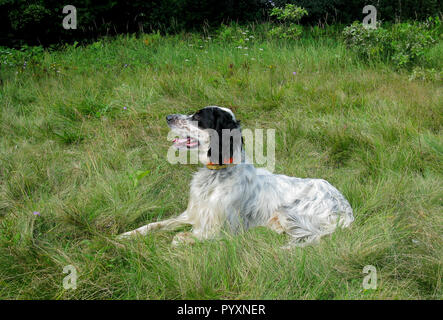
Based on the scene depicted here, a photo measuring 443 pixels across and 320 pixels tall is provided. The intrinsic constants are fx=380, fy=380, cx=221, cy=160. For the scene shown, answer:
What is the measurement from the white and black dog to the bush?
13.2 ft

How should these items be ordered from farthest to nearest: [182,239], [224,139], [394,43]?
1. [394,43]
2. [224,139]
3. [182,239]

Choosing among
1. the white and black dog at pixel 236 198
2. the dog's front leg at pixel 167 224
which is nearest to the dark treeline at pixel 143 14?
the white and black dog at pixel 236 198

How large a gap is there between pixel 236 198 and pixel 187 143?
0.61 meters

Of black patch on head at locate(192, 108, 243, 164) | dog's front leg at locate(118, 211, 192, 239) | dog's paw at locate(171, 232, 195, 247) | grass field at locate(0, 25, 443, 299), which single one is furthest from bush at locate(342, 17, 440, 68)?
dog's paw at locate(171, 232, 195, 247)

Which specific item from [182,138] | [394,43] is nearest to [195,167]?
[182,138]

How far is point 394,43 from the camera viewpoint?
6176 millimetres

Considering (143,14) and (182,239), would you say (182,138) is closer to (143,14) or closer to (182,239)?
(182,239)

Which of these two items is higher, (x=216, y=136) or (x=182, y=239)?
(x=216, y=136)

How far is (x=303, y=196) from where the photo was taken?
308 cm

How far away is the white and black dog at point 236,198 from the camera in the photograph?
289cm

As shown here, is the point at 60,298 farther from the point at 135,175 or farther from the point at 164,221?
the point at 135,175

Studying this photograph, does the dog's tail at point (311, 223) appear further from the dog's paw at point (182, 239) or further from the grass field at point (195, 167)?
the dog's paw at point (182, 239)

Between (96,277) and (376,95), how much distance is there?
432 centimetres
